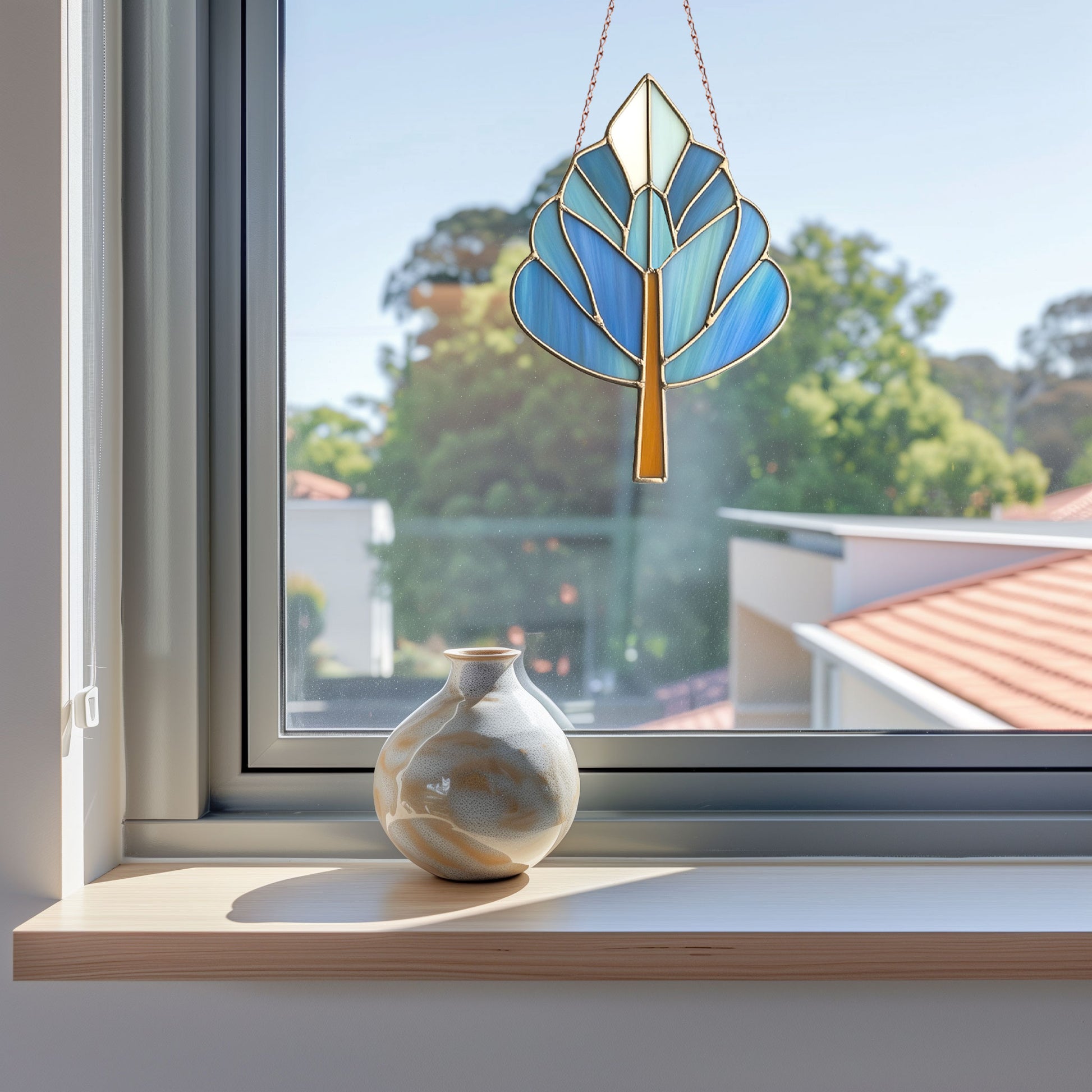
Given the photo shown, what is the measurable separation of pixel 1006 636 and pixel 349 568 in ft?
2.30

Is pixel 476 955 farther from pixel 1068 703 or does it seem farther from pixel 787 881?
pixel 1068 703

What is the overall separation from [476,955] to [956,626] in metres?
0.60

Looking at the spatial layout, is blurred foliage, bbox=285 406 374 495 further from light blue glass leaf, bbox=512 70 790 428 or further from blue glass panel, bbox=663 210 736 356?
blue glass panel, bbox=663 210 736 356

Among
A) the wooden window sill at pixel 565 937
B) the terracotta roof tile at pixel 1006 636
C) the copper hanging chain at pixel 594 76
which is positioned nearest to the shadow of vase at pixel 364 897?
the wooden window sill at pixel 565 937

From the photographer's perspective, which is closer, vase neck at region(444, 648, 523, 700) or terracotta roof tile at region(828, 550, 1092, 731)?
vase neck at region(444, 648, 523, 700)

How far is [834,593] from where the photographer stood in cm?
97

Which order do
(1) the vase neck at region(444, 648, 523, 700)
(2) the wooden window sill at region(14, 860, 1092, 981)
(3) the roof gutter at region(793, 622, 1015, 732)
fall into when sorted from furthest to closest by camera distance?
(3) the roof gutter at region(793, 622, 1015, 732) < (1) the vase neck at region(444, 648, 523, 700) < (2) the wooden window sill at region(14, 860, 1092, 981)

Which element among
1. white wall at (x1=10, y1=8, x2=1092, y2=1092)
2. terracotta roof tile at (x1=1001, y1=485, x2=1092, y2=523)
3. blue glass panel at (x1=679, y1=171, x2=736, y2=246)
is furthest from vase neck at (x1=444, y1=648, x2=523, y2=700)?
terracotta roof tile at (x1=1001, y1=485, x2=1092, y2=523)

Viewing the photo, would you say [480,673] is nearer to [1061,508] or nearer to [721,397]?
[721,397]

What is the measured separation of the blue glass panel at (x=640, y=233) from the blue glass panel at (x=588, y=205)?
0.01 m

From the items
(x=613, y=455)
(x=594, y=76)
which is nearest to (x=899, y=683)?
(x=613, y=455)

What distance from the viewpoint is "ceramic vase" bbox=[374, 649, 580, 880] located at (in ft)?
2.48

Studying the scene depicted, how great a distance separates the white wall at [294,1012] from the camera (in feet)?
2.43

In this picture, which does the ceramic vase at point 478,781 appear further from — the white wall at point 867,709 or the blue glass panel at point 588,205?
the blue glass panel at point 588,205
